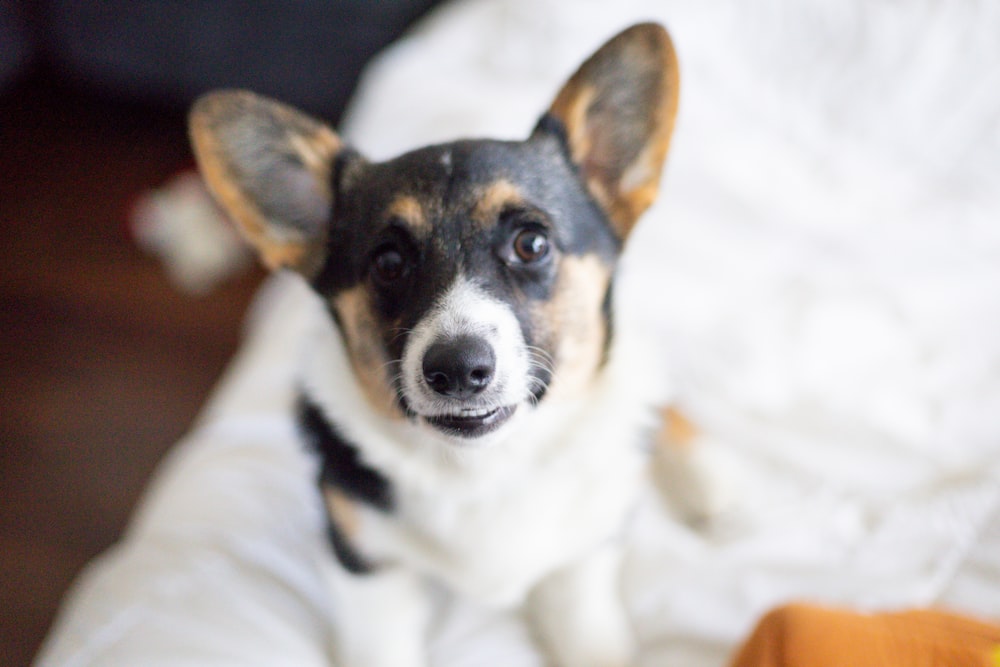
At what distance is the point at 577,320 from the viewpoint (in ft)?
4.14

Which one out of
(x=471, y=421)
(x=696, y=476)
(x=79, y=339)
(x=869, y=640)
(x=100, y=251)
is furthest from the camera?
(x=100, y=251)

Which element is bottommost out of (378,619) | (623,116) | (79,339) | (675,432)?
(79,339)

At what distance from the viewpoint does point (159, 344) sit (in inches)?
106

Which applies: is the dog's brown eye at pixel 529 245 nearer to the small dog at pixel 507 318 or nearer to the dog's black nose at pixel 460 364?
the small dog at pixel 507 318

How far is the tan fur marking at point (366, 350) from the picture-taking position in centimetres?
124

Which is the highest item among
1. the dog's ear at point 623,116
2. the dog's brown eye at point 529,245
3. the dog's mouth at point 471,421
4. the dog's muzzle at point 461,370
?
the dog's ear at point 623,116

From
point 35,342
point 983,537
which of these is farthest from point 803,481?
point 35,342

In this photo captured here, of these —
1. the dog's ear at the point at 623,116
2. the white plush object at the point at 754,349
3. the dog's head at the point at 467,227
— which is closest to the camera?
the dog's head at the point at 467,227

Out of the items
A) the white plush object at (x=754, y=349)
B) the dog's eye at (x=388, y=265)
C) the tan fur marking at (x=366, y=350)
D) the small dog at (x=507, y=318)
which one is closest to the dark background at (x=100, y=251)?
the white plush object at (x=754, y=349)

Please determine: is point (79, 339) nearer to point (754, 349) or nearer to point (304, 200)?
point (304, 200)

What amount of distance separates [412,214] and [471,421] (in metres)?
0.33

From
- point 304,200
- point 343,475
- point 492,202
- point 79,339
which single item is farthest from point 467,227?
point 79,339

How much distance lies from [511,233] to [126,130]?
294 centimetres

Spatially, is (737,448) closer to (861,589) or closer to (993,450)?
(861,589)
